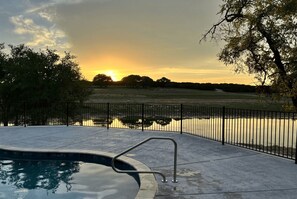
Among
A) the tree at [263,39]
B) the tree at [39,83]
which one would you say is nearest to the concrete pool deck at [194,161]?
the tree at [263,39]

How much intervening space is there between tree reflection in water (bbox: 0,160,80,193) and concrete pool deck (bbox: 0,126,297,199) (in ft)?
2.78

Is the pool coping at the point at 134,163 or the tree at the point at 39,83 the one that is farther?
the tree at the point at 39,83

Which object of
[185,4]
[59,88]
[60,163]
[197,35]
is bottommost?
[60,163]

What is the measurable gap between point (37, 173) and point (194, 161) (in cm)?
421

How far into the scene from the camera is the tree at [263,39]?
11812 mm

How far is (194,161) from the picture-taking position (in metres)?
8.85

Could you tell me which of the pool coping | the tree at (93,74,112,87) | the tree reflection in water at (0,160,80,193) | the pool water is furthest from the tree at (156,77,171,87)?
the pool water

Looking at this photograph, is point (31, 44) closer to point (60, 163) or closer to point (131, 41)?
point (131, 41)

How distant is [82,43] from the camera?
2158 cm

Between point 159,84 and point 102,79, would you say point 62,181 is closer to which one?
point 102,79

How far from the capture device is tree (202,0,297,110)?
1181 cm

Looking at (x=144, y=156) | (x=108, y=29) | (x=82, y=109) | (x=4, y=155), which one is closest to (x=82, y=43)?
(x=108, y=29)

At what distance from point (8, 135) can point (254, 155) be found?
9539 millimetres

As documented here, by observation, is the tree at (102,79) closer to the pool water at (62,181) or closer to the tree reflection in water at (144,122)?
the tree reflection in water at (144,122)
